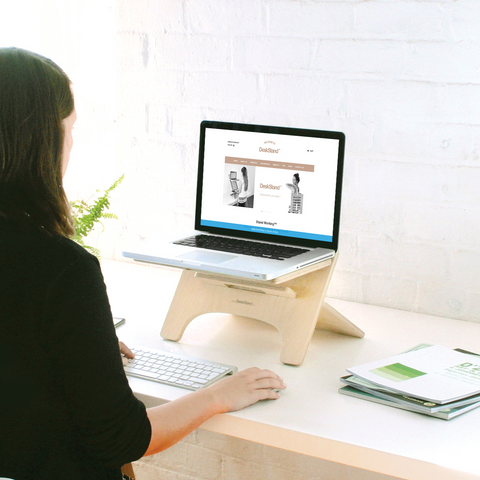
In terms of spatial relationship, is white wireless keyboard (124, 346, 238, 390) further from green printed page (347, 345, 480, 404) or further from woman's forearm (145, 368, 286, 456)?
green printed page (347, 345, 480, 404)

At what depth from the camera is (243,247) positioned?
1.38 metres

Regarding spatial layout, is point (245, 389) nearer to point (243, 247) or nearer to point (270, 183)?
point (243, 247)

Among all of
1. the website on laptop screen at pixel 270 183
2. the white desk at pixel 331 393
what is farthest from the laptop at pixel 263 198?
the white desk at pixel 331 393

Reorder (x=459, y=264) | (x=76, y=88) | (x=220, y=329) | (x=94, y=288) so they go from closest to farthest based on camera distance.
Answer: (x=94, y=288) < (x=220, y=329) < (x=459, y=264) < (x=76, y=88)

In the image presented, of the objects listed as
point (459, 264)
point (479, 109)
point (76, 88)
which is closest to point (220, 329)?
point (459, 264)

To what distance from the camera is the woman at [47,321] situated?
787mm

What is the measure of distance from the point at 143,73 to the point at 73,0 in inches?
13.4

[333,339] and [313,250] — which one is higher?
[313,250]

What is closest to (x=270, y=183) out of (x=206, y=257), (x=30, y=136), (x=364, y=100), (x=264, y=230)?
(x=264, y=230)

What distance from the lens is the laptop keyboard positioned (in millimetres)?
1326

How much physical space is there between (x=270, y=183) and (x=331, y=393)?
0.50 m

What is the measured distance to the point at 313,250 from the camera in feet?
4.46

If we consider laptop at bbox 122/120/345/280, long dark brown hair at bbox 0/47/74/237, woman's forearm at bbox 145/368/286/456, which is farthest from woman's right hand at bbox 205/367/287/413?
long dark brown hair at bbox 0/47/74/237

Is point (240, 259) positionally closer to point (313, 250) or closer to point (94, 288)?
point (313, 250)
